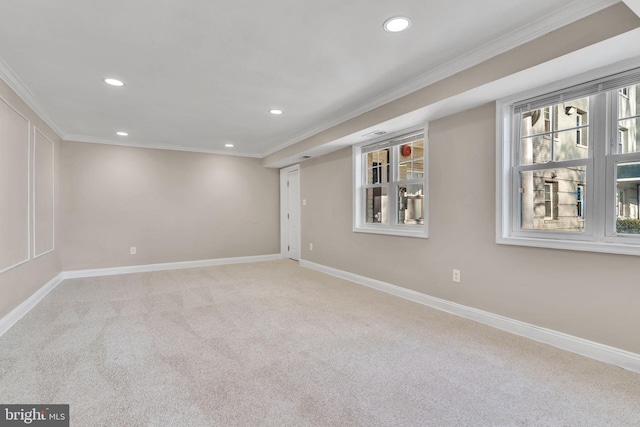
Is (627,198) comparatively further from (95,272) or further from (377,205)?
(95,272)

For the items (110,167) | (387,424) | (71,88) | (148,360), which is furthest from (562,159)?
(110,167)

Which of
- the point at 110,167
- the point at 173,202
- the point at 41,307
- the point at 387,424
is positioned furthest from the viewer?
the point at 173,202

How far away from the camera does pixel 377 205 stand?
179 inches

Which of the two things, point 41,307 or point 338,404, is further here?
point 41,307

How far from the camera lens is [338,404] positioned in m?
1.74

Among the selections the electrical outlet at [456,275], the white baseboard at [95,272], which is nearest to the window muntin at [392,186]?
the electrical outlet at [456,275]

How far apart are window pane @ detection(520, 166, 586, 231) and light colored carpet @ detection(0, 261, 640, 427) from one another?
1022mm

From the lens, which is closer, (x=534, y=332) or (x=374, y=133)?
(x=534, y=332)

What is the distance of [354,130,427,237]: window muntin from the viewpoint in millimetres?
3873

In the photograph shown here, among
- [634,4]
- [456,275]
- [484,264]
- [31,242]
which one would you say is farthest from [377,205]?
[31,242]

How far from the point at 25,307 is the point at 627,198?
5624mm

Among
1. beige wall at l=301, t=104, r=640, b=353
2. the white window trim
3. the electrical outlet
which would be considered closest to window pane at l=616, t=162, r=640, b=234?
beige wall at l=301, t=104, r=640, b=353

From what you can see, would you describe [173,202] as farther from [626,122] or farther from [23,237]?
[626,122]

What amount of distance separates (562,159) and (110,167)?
20.7 ft
